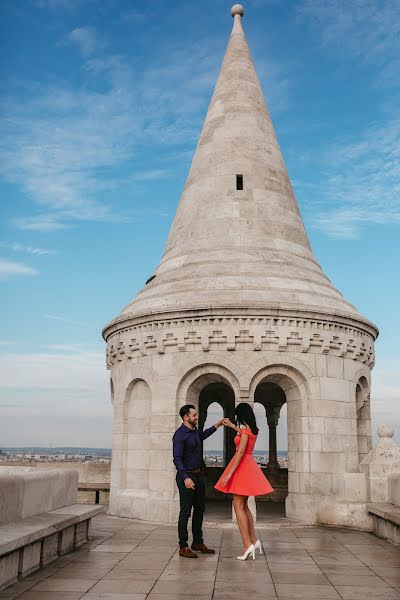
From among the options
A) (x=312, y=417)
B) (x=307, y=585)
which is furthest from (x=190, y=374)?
(x=307, y=585)

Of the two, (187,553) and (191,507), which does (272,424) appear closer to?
(191,507)

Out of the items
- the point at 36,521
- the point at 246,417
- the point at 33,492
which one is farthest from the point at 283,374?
the point at 36,521

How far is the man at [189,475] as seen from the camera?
750cm

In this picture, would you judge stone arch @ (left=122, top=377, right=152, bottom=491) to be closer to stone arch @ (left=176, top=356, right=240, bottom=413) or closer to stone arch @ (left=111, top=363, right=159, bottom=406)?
stone arch @ (left=111, top=363, right=159, bottom=406)

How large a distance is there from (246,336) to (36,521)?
20.3 ft

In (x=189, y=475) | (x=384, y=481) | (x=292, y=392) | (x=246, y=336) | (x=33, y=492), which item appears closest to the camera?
(x=33, y=492)

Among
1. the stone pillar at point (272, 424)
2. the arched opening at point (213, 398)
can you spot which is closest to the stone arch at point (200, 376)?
the arched opening at point (213, 398)

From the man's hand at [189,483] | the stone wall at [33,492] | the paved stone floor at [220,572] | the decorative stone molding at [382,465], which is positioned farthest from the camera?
the decorative stone molding at [382,465]

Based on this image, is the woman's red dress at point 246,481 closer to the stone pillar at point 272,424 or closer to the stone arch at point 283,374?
the stone arch at point 283,374

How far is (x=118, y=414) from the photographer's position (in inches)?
522

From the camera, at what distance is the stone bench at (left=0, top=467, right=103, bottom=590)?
583cm

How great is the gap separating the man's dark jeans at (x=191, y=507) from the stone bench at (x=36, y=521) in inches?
55.4

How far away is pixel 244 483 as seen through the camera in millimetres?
7254

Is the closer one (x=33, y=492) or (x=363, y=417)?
(x=33, y=492)
